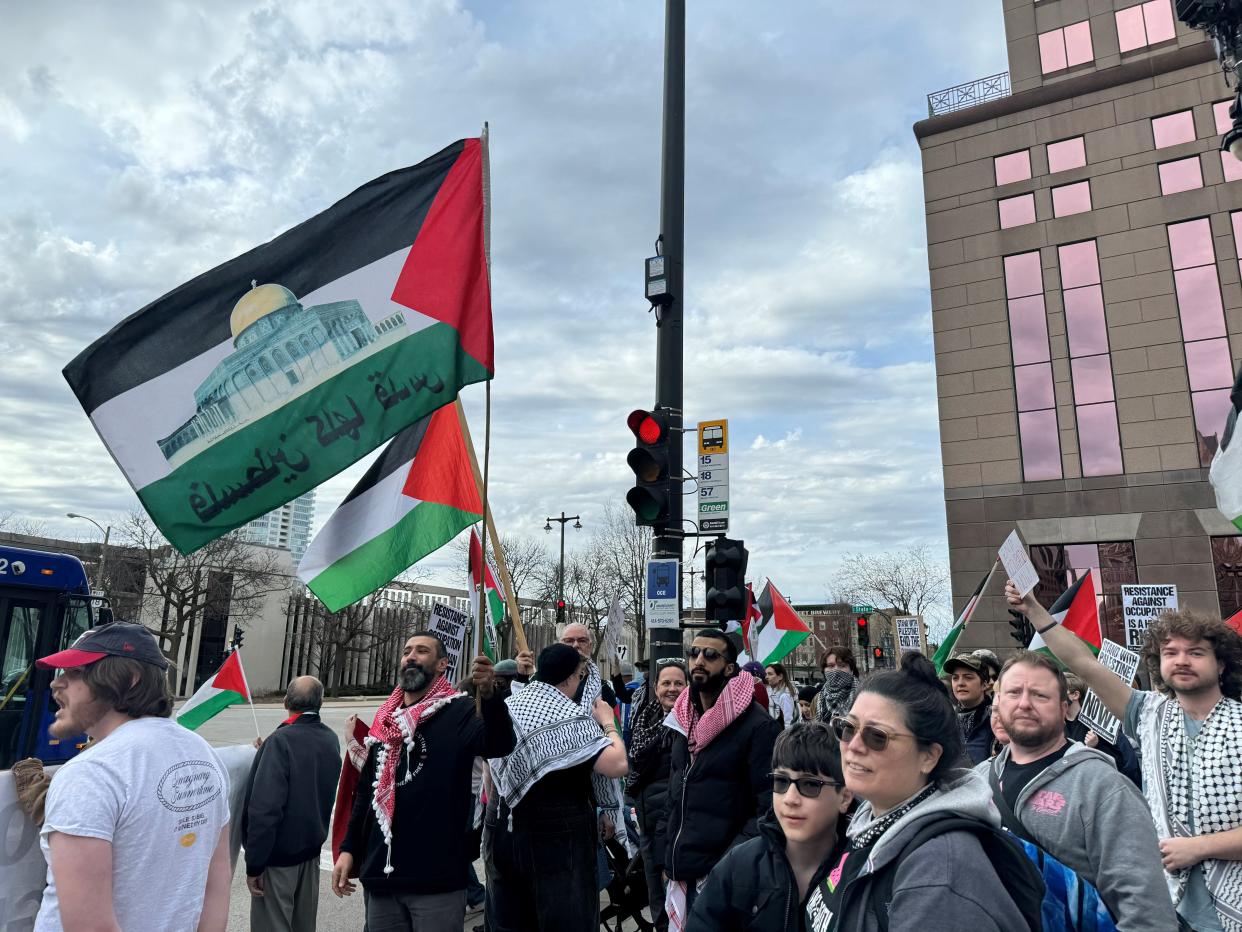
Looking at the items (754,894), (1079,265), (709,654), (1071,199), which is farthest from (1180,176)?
(754,894)

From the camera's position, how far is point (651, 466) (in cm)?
736

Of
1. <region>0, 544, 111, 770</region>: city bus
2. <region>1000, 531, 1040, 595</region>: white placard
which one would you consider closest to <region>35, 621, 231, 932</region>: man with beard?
<region>1000, 531, 1040, 595</region>: white placard

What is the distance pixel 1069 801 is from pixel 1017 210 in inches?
1168

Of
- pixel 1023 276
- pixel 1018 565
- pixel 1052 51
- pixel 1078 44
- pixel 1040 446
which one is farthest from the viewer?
pixel 1052 51

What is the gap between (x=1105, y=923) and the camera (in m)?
2.13

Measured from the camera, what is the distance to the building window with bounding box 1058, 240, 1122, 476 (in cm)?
2605

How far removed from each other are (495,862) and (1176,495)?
2659cm

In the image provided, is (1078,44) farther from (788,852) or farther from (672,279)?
(788,852)

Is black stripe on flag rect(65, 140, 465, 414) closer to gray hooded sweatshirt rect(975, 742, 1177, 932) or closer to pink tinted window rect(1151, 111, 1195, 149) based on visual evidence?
gray hooded sweatshirt rect(975, 742, 1177, 932)

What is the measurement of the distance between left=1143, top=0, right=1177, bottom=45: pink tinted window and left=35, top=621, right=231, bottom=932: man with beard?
34.2m

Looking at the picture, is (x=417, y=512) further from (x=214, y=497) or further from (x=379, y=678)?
(x=379, y=678)

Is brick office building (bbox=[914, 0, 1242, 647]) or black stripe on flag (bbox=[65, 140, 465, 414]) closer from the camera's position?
black stripe on flag (bbox=[65, 140, 465, 414])

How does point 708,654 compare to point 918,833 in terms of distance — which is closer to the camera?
point 918,833

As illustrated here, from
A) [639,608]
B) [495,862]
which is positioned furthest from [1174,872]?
[639,608]
